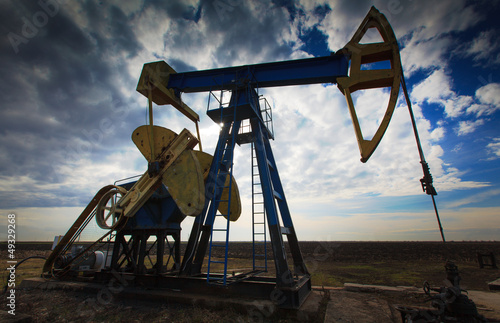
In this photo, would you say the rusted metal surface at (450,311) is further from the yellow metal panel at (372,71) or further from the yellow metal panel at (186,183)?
the yellow metal panel at (186,183)

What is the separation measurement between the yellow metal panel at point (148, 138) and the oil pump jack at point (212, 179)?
0.03m

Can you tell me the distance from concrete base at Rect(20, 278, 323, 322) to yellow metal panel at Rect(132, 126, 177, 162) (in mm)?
3018

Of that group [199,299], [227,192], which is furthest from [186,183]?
[199,299]

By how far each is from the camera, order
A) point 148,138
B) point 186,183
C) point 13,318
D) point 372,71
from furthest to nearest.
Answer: point 148,138 → point 186,183 → point 372,71 → point 13,318

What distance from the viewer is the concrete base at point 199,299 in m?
4.02

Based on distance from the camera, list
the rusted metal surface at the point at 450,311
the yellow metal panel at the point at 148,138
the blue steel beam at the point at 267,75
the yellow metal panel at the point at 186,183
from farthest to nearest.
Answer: the yellow metal panel at the point at 148,138 < the blue steel beam at the point at 267,75 < the yellow metal panel at the point at 186,183 < the rusted metal surface at the point at 450,311

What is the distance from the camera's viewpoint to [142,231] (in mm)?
6004

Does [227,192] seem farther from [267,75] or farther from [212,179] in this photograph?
[267,75]

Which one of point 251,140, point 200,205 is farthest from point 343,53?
point 200,205

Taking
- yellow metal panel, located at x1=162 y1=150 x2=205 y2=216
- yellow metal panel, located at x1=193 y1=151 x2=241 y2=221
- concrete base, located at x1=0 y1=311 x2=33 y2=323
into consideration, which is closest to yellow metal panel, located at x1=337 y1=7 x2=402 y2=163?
yellow metal panel, located at x1=162 y1=150 x2=205 y2=216

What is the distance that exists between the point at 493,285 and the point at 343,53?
7.51 metres

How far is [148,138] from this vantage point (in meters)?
5.85

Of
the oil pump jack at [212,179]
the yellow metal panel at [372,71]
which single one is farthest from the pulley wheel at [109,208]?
the yellow metal panel at [372,71]

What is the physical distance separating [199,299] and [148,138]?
3.86 m
